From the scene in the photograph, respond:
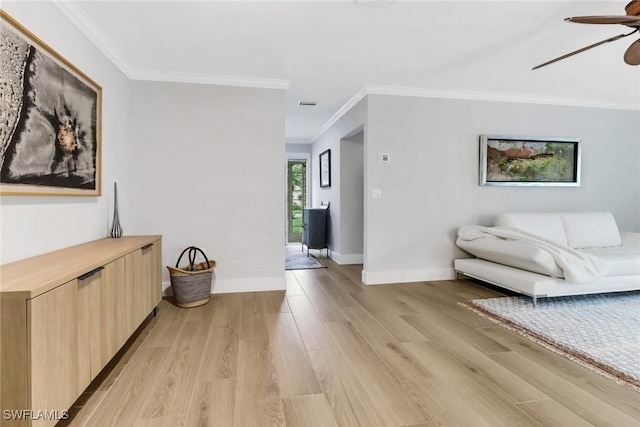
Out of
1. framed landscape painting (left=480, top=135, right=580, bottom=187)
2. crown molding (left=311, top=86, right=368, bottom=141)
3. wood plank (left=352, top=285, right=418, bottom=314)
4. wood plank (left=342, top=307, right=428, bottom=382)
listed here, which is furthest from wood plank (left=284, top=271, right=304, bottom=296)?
framed landscape painting (left=480, top=135, right=580, bottom=187)

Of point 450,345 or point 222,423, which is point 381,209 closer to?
point 450,345

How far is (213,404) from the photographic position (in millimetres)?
1631

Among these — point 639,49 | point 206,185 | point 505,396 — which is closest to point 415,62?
point 639,49

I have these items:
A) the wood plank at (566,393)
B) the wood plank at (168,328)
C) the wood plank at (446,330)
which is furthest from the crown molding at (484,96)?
the wood plank at (168,328)

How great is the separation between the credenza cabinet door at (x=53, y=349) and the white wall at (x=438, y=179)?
3056 millimetres

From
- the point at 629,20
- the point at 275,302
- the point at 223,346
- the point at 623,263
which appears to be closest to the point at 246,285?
the point at 275,302

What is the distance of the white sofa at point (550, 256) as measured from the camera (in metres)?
3.07

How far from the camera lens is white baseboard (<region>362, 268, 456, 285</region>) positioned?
157 inches

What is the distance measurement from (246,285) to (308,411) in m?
2.20

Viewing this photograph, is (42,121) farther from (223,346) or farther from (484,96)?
(484,96)

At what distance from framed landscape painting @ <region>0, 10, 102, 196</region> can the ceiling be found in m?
0.54

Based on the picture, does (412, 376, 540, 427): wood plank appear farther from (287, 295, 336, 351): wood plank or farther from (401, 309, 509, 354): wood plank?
(287, 295, 336, 351): wood plank

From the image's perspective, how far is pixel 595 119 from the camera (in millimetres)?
4586

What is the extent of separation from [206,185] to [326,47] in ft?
6.08
